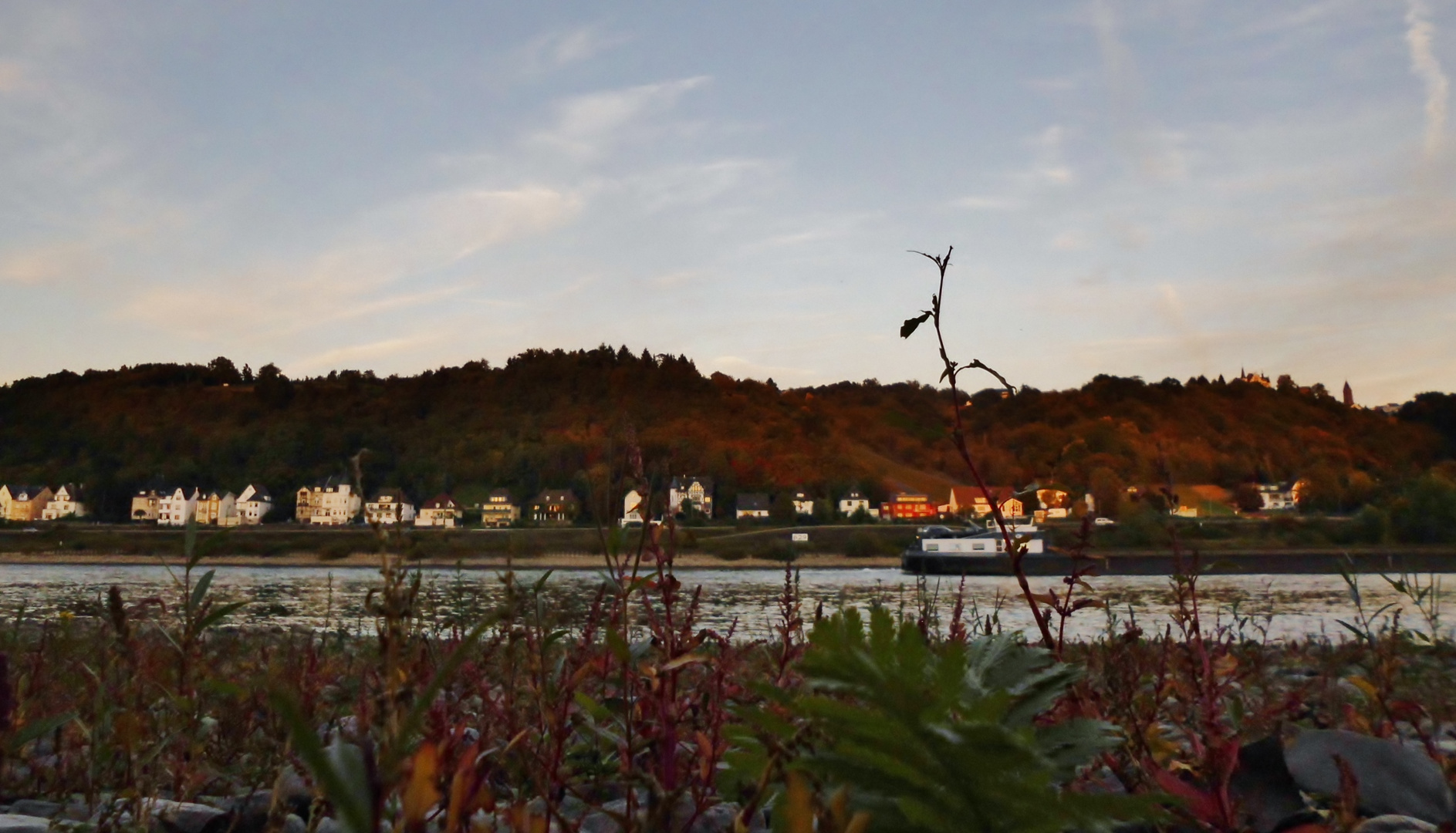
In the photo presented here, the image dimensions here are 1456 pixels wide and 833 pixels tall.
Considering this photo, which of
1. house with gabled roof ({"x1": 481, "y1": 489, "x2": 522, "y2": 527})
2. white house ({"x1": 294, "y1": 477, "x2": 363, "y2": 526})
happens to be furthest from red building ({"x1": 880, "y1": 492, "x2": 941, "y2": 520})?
white house ({"x1": 294, "y1": 477, "x2": 363, "y2": 526})

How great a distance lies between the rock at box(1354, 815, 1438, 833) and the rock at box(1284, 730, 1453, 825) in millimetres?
140

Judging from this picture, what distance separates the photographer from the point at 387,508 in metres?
1.05

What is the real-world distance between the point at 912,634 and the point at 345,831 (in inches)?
20.0

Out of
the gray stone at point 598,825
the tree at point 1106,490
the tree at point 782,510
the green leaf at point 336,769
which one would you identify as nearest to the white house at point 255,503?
the tree at point 782,510

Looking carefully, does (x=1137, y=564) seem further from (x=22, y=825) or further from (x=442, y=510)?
(x=22, y=825)

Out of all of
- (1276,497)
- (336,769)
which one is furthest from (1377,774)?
(1276,497)

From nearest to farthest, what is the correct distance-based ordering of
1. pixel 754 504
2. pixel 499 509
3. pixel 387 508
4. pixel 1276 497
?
1. pixel 387 508
2. pixel 499 509
3. pixel 1276 497
4. pixel 754 504

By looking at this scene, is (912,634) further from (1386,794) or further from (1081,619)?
(1081,619)

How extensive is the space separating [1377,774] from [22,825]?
9.49 ft

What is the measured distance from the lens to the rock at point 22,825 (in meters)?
1.80

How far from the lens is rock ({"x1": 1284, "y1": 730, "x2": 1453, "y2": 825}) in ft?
6.96

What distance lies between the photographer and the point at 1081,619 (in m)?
14.0

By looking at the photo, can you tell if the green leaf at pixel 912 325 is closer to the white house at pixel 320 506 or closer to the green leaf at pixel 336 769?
the green leaf at pixel 336 769

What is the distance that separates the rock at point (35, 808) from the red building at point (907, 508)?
91.6 m
